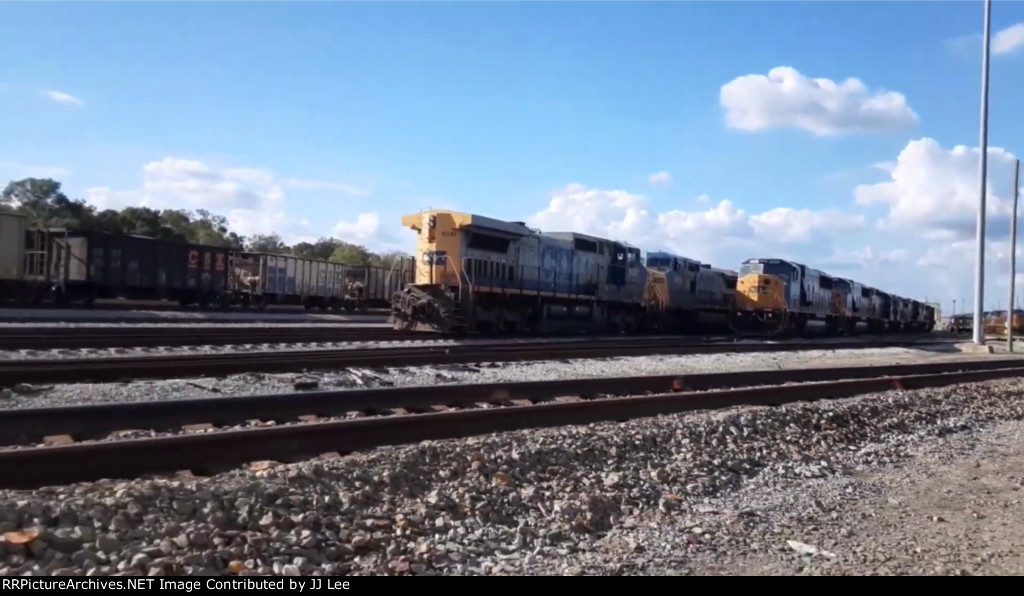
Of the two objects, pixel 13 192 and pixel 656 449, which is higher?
pixel 13 192

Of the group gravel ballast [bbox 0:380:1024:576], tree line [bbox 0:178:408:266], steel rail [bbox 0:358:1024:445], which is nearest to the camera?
gravel ballast [bbox 0:380:1024:576]

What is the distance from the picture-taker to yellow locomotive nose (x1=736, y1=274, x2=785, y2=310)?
36.4 meters

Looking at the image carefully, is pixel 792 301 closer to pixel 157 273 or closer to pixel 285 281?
pixel 285 281

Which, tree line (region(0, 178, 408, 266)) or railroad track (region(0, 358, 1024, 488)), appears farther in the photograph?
tree line (region(0, 178, 408, 266))

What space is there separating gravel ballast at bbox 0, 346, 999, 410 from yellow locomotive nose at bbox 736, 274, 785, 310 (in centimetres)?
1299

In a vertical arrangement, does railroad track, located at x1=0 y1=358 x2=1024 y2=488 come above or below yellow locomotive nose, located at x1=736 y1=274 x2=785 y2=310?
below

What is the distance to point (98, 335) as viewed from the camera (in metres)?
18.0

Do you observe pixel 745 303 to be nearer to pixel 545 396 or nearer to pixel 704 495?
pixel 545 396

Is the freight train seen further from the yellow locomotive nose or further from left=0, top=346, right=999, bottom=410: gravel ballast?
the yellow locomotive nose

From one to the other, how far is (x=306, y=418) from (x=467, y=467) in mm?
2530

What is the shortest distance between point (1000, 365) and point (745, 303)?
1326 cm
